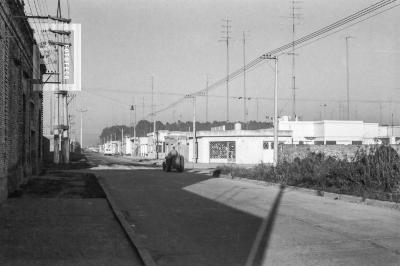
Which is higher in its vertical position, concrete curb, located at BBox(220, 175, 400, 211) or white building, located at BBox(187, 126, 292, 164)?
white building, located at BBox(187, 126, 292, 164)

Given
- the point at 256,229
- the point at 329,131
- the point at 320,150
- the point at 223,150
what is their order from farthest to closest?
the point at 329,131 < the point at 223,150 < the point at 320,150 < the point at 256,229

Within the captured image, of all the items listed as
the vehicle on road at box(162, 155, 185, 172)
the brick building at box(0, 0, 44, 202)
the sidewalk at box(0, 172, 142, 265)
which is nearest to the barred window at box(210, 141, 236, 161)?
the vehicle on road at box(162, 155, 185, 172)

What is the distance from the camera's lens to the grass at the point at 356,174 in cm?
1630

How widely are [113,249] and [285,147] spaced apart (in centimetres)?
2992

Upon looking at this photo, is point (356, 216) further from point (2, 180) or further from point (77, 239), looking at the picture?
point (2, 180)

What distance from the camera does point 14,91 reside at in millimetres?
17297

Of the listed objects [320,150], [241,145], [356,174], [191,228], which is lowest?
[191,228]

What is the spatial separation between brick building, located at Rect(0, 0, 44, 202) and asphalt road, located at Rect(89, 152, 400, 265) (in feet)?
12.1

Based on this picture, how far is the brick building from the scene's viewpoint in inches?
562

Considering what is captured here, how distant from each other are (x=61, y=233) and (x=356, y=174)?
39.1 ft

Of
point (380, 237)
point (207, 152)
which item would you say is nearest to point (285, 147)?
point (207, 152)

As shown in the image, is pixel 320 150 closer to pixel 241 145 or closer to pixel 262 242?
pixel 241 145

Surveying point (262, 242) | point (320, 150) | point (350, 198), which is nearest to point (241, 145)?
point (320, 150)

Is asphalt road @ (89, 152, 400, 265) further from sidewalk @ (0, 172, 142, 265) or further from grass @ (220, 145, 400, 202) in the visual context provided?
grass @ (220, 145, 400, 202)
